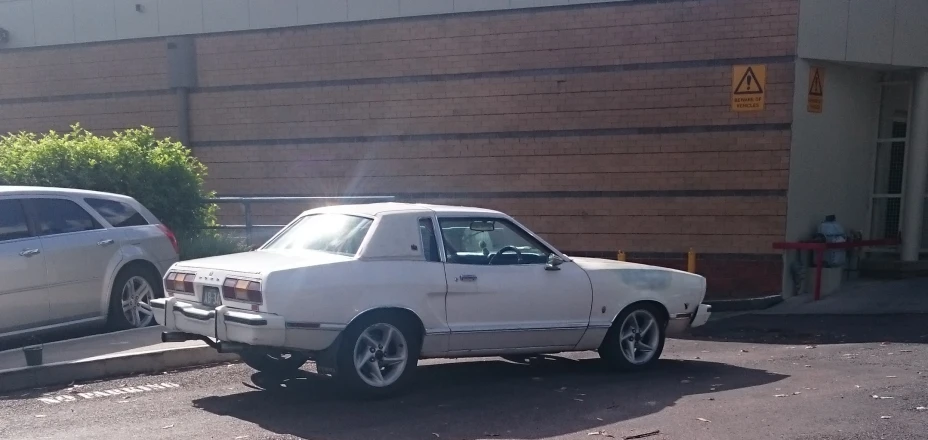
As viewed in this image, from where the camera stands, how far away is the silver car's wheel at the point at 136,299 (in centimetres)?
1014

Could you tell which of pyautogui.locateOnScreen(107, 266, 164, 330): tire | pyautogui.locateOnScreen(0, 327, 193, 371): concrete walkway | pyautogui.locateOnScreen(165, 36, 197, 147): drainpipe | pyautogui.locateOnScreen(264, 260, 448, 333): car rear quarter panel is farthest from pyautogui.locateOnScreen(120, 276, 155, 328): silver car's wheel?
pyautogui.locateOnScreen(165, 36, 197, 147): drainpipe

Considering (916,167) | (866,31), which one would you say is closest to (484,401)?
(866,31)

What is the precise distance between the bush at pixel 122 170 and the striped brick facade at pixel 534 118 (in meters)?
3.68

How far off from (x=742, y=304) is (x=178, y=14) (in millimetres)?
10875

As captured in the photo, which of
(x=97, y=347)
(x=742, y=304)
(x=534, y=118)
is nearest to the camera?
(x=97, y=347)

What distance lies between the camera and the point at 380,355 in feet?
24.3

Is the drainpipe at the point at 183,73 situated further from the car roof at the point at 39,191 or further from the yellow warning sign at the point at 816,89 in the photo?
the yellow warning sign at the point at 816,89

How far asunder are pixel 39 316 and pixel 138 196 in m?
3.58

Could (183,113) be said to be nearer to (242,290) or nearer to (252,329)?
(242,290)

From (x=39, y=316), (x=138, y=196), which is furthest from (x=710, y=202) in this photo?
(x=39, y=316)

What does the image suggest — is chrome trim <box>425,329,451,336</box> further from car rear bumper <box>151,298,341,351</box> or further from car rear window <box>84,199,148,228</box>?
car rear window <box>84,199,148,228</box>

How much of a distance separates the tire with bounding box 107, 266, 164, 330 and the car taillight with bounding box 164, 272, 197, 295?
2.17 meters

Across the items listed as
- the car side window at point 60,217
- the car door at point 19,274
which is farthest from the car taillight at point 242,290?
the car side window at point 60,217

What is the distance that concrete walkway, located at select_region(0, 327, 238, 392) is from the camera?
790 cm
